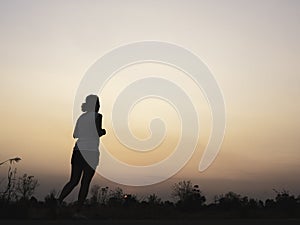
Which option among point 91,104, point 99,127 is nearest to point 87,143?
point 99,127

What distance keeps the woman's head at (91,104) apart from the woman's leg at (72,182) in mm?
1104

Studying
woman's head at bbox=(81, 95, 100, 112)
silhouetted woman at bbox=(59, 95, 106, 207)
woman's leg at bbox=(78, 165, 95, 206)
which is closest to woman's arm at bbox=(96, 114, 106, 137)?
silhouetted woman at bbox=(59, 95, 106, 207)

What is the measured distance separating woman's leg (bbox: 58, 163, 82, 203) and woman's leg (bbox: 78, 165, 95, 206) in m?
0.11

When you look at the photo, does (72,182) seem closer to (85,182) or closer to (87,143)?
(85,182)

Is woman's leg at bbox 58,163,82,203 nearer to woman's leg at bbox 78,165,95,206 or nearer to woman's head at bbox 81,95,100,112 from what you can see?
woman's leg at bbox 78,165,95,206

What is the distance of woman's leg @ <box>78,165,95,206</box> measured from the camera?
10.5m

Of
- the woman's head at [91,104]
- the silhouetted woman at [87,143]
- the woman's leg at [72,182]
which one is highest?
the woman's head at [91,104]

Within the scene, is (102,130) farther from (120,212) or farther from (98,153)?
(120,212)

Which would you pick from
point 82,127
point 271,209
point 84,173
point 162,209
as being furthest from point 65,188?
point 271,209

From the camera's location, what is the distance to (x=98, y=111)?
414 inches

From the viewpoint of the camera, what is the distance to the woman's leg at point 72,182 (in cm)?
1045

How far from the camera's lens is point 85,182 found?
10523 millimetres

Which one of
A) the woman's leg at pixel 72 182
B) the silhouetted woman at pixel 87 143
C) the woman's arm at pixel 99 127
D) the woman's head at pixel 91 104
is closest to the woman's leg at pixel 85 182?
the silhouetted woman at pixel 87 143

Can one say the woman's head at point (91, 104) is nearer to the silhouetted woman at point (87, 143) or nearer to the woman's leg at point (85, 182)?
the silhouetted woman at point (87, 143)
